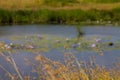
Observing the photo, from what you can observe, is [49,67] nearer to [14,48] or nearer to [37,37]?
[14,48]

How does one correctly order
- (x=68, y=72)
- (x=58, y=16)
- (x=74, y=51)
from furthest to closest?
(x=58, y=16) < (x=74, y=51) < (x=68, y=72)

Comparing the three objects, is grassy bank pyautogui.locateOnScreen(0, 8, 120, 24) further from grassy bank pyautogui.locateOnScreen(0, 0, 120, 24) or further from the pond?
the pond

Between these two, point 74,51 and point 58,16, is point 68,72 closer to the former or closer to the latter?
point 74,51

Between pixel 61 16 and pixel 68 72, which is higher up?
pixel 68 72

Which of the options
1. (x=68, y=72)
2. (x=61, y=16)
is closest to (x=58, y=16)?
(x=61, y=16)

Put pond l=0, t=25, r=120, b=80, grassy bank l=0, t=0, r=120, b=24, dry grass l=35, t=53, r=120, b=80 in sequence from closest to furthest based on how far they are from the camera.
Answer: dry grass l=35, t=53, r=120, b=80
pond l=0, t=25, r=120, b=80
grassy bank l=0, t=0, r=120, b=24

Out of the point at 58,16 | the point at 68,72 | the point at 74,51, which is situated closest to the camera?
the point at 68,72

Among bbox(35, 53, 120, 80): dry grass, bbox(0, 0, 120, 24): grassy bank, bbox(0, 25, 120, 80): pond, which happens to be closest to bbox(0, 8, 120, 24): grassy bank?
bbox(0, 0, 120, 24): grassy bank

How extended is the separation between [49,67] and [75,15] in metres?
16.3

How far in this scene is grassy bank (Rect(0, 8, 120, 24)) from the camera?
18.8 meters

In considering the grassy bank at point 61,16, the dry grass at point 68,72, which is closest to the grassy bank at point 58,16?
the grassy bank at point 61,16

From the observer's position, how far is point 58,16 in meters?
19.3

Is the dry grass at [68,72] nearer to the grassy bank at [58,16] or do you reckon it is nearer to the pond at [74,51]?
the pond at [74,51]

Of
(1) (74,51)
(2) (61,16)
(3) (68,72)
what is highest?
(3) (68,72)
